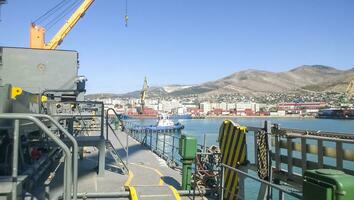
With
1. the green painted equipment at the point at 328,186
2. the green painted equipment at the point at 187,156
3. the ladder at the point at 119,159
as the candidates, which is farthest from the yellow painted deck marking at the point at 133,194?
the green painted equipment at the point at 328,186

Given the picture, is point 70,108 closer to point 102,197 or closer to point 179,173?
point 179,173

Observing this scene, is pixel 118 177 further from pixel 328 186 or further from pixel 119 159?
pixel 328 186

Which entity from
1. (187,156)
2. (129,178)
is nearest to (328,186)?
(187,156)

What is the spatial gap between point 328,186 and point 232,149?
538 centimetres

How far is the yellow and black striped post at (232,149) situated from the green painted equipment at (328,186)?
15.0 feet

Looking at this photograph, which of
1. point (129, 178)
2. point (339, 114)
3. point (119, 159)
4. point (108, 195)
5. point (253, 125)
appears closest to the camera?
point (108, 195)

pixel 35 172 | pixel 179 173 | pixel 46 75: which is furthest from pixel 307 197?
pixel 46 75

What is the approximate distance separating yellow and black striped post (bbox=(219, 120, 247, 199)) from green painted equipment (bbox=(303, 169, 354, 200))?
15.0 feet

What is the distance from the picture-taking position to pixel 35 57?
15195mm

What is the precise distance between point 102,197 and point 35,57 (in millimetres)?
8123

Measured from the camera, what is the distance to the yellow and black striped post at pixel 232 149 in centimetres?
862

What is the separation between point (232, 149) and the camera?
8.96 meters

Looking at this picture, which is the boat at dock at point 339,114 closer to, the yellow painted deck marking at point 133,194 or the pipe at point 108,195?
the yellow painted deck marking at point 133,194

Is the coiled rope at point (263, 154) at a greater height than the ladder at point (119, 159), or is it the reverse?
the coiled rope at point (263, 154)
